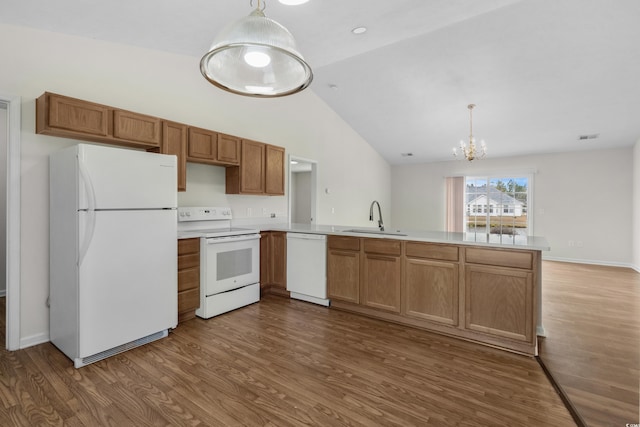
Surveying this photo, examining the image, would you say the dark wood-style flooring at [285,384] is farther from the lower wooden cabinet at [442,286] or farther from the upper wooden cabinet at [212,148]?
the upper wooden cabinet at [212,148]

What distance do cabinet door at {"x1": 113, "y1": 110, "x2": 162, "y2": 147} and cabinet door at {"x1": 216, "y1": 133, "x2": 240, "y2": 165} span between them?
0.71 m

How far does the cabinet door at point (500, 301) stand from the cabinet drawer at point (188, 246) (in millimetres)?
2601

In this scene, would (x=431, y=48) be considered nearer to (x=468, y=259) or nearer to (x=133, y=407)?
(x=468, y=259)

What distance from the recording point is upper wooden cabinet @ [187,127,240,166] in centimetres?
338

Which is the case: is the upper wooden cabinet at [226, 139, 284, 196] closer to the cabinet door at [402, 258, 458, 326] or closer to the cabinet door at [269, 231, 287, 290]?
the cabinet door at [269, 231, 287, 290]

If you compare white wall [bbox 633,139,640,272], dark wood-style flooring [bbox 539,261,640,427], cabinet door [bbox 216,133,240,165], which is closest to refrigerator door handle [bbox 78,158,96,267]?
cabinet door [bbox 216,133,240,165]

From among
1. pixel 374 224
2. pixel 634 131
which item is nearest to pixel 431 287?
pixel 374 224

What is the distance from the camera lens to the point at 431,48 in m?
3.94

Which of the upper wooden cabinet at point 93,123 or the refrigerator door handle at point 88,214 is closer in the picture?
the refrigerator door handle at point 88,214

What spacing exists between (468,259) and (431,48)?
2.80 meters

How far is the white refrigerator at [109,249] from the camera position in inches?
89.9

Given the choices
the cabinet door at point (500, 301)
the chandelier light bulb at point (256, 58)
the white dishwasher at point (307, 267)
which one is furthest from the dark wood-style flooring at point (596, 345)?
the chandelier light bulb at point (256, 58)

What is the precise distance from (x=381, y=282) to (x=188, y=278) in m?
1.96

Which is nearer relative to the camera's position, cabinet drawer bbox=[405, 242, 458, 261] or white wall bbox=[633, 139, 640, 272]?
cabinet drawer bbox=[405, 242, 458, 261]
